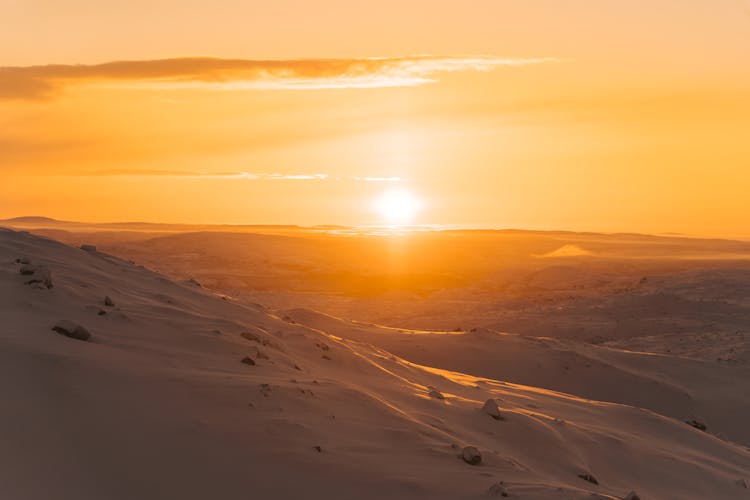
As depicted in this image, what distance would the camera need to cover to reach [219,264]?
200 ft

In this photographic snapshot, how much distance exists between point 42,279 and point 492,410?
5084 mm

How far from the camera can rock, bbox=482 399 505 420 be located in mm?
9023

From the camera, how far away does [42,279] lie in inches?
337

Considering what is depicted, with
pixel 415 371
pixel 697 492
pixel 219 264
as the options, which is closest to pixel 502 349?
pixel 415 371

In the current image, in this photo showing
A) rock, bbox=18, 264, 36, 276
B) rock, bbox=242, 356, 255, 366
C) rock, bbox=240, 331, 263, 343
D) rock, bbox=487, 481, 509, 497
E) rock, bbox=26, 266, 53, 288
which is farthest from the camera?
rock, bbox=240, 331, 263, 343

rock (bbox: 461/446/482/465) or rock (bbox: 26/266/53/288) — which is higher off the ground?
rock (bbox: 26/266/53/288)

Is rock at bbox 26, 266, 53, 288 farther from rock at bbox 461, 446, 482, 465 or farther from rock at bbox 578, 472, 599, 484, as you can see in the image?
rock at bbox 578, 472, 599, 484

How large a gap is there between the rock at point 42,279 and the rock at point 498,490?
5.16 metres

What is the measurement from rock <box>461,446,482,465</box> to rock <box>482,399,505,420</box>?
7.31ft

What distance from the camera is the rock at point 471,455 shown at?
266 inches

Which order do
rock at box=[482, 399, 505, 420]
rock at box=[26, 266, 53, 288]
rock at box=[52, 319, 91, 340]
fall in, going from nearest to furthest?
rock at box=[52, 319, 91, 340] → rock at box=[26, 266, 53, 288] → rock at box=[482, 399, 505, 420]

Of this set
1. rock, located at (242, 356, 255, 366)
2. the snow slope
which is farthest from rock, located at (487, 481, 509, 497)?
rock, located at (242, 356, 255, 366)

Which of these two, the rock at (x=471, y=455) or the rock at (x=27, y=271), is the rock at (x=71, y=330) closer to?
the rock at (x=27, y=271)

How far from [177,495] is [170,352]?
2.50 meters
